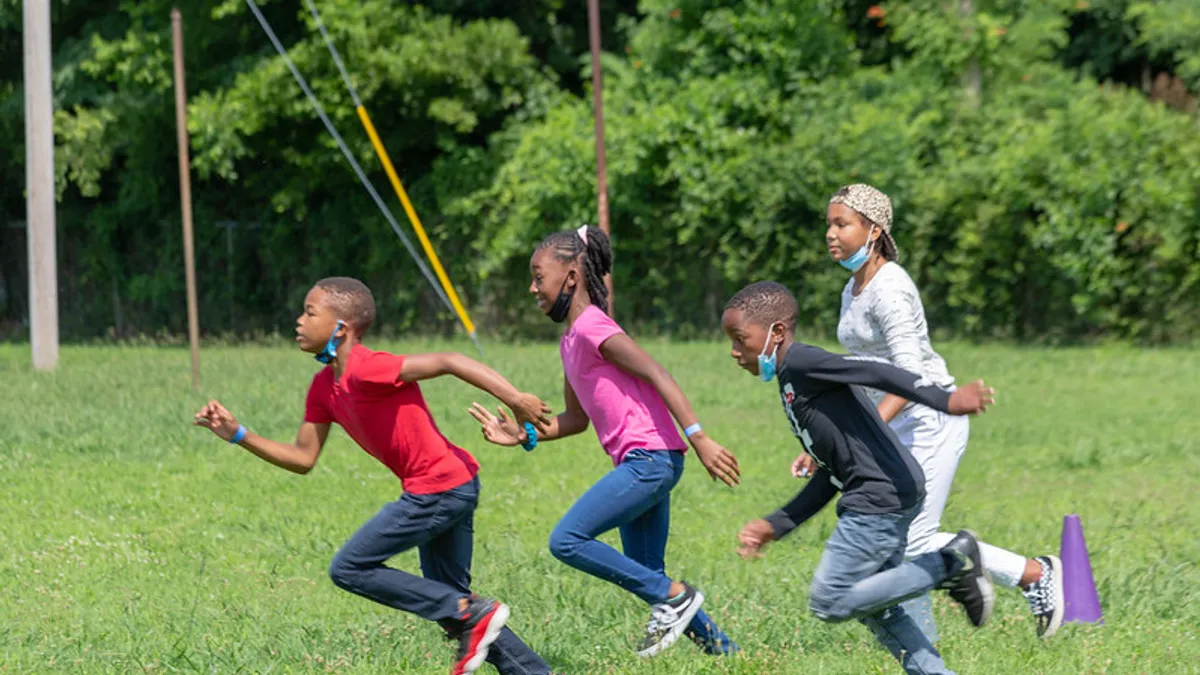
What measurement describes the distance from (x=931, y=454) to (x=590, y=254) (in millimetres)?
1527

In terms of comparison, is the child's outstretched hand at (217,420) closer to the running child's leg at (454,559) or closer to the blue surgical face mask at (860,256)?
the running child's leg at (454,559)

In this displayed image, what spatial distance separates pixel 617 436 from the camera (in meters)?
6.27

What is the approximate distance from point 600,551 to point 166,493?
523cm

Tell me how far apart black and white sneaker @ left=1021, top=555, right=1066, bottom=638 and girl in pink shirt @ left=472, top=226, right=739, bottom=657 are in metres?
1.26

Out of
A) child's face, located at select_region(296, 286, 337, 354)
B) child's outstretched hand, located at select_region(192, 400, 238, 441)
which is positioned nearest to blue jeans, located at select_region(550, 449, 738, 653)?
child's face, located at select_region(296, 286, 337, 354)

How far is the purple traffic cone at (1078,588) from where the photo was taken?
6930 mm

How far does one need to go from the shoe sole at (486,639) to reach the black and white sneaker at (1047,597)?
87.5 inches

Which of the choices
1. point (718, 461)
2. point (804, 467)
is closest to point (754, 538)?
point (718, 461)

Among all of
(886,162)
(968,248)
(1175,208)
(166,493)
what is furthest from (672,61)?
(166,493)

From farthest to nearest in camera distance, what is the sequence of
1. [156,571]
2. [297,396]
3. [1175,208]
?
[1175,208]
[297,396]
[156,571]

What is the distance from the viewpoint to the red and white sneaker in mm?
5766

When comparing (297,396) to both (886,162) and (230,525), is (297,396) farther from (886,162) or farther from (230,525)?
(886,162)

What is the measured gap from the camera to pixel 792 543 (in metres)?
9.16

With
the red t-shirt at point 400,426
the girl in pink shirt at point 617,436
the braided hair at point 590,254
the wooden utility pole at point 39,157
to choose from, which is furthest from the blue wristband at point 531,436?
the wooden utility pole at point 39,157
